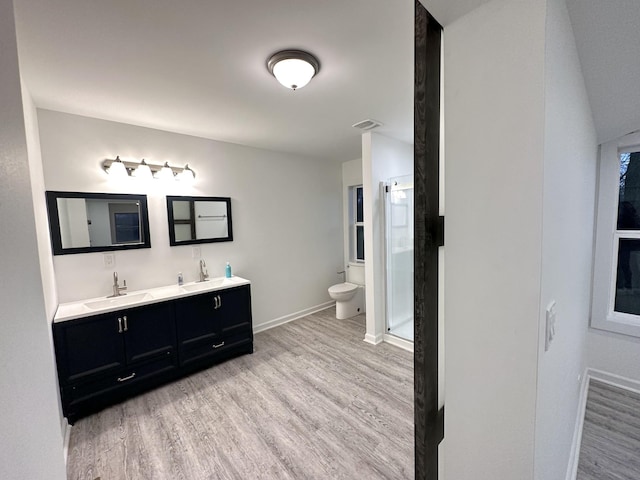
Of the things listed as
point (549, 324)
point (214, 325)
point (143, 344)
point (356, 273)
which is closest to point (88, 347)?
point (143, 344)

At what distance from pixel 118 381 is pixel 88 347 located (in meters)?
0.39

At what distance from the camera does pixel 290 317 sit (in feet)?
12.8

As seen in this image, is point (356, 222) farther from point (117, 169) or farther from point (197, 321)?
point (117, 169)

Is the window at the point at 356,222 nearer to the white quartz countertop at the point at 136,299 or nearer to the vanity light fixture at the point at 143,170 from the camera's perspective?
the white quartz countertop at the point at 136,299

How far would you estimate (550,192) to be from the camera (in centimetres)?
69

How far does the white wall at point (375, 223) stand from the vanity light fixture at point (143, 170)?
2049 mm

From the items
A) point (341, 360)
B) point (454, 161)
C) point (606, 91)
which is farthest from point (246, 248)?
point (606, 91)

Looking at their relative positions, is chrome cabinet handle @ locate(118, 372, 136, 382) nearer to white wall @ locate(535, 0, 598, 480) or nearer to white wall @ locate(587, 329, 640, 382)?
white wall @ locate(535, 0, 598, 480)

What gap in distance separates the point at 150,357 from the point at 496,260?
108 inches

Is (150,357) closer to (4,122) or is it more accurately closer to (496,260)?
(4,122)

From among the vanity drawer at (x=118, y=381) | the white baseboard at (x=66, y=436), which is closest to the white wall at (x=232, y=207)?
the vanity drawer at (x=118, y=381)

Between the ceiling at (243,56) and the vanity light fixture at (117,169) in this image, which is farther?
the vanity light fixture at (117,169)

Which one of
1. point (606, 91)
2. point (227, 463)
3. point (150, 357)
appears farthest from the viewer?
point (150, 357)

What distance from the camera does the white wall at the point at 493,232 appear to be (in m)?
0.64
